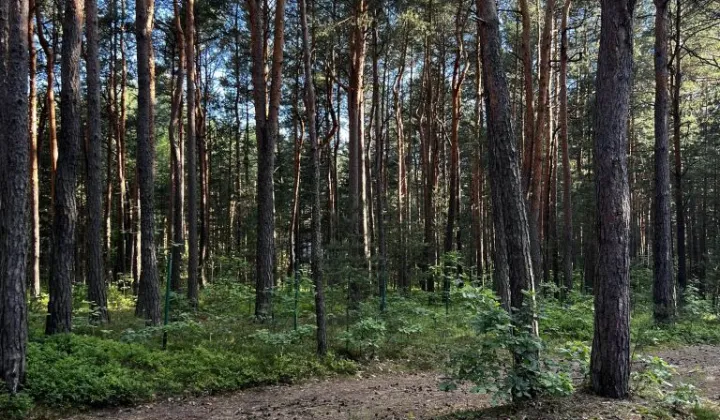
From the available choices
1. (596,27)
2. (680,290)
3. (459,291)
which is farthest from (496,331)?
(596,27)

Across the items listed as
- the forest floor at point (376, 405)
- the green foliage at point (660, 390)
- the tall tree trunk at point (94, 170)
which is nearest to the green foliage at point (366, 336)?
the forest floor at point (376, 405)

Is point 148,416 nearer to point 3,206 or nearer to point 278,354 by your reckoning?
point 278,354

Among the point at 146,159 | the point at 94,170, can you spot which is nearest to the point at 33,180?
the point at 94,170

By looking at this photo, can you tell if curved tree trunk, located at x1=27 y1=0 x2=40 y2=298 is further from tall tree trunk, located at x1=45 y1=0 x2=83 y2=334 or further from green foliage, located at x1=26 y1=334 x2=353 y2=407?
green foliage, located at x1=26 y1=334 x2=353 y2=407

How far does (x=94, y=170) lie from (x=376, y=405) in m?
7.78

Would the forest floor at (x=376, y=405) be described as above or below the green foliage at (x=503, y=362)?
below

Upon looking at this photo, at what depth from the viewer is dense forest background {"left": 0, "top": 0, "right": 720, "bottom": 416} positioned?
227 inches

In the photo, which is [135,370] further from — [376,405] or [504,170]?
[504,170]

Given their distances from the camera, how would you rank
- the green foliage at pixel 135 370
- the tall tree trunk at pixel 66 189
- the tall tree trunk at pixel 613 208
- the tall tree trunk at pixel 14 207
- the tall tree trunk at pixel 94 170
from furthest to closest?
the tall tree trunk at pixel 94 170
the tall tree trunk at pixel 66 189
the green foliage at pixel 135 370
the tall tree trunk at pixel 14 207
the tall tree trunk at pixel 613 208

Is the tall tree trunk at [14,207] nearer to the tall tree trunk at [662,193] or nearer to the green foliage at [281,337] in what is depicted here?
the green foliage at [281,337]

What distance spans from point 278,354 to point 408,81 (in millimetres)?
20997

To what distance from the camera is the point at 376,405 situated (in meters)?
6.25

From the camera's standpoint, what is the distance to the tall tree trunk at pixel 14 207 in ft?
18.5

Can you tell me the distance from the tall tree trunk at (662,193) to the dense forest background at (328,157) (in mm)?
55
